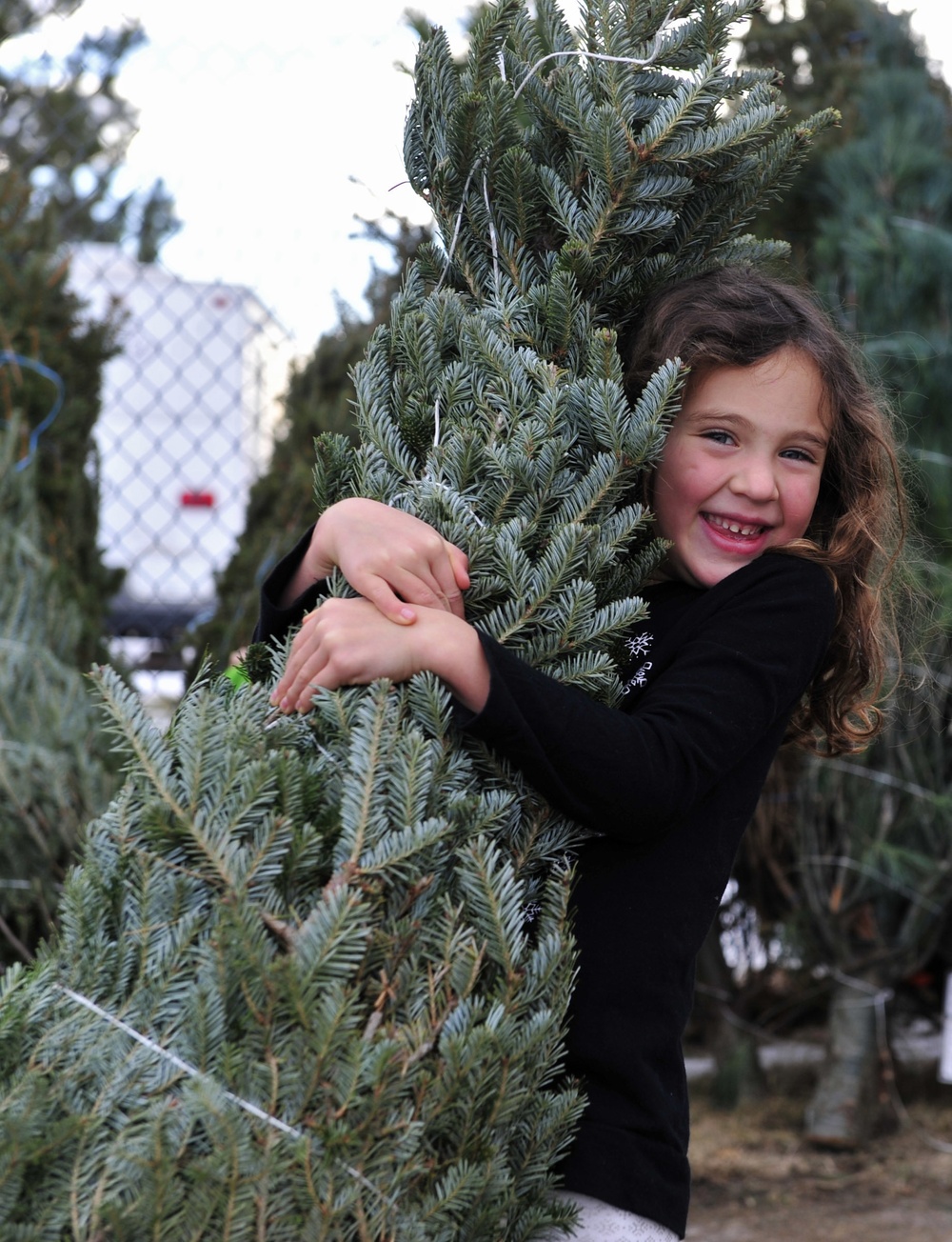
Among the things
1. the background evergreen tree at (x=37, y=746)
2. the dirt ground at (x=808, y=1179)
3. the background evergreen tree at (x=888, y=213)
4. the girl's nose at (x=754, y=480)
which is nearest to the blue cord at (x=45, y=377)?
the background evergreen tree at (x=37, y=746)

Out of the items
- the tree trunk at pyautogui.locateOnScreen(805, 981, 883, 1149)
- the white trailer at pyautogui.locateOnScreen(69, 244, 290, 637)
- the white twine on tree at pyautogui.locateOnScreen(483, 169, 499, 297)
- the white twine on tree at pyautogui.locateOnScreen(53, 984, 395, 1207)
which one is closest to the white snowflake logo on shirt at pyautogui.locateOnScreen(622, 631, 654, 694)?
the white twine on tree at pyautogui.locateOnScreen(483, 169, 499, 297)

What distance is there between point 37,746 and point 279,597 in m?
1.50

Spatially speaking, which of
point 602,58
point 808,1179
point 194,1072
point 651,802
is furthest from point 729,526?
point 808,1179

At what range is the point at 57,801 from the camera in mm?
2783

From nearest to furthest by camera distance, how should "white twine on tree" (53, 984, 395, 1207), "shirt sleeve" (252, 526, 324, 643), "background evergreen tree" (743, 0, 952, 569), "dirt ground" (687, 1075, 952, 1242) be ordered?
"white twine on tree" (53, 984, 395, 1207), "shirt sleeve" (252, 526, 324, 643), "dirt ground" (687, 1075, 952, 1242), "background evergreen tree" (743, 0, 952, 569)

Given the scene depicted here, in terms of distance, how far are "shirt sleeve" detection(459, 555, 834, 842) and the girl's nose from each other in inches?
3.4

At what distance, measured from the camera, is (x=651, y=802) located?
1266mm

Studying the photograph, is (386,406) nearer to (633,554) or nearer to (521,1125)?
(633,554)

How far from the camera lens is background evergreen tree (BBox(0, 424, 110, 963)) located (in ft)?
9.05

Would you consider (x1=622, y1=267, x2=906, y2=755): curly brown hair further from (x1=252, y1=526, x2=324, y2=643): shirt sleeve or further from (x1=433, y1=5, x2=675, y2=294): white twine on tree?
(x1=252, y1=526, x2=324, y2=643): shirt sleeve

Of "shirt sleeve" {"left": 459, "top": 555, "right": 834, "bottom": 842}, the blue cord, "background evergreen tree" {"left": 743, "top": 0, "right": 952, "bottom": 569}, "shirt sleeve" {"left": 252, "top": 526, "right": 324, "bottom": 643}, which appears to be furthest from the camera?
"background evergreen tree" {"left": 743, "top": 0, "right": 952, "bottom": 569}

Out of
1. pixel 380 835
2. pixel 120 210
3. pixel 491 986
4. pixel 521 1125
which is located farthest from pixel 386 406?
pixel 120 210

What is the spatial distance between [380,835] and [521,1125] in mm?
309

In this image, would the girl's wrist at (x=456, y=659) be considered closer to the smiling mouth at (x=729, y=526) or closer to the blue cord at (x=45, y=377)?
the smiling mouth at (x=729, y=526)
